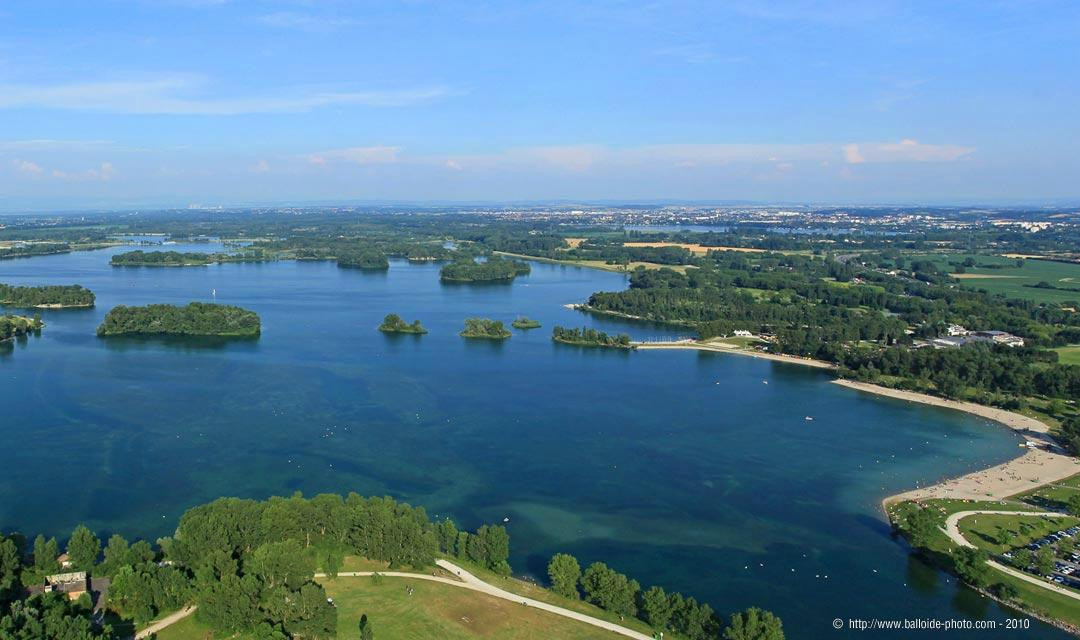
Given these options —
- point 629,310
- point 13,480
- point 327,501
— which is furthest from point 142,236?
point 327,501

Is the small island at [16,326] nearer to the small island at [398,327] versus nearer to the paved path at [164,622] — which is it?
the small island at [398,327]

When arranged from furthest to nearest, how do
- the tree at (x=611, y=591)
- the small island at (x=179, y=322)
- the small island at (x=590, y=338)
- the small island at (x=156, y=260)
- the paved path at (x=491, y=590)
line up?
1. the small island at (x=156, y=260)
2. the small island at (x=179, y=322)
3. the small island at (x=590, y=338)
4. the tree at (x=611, y=591)
5. the paved path at (x=491, y=590)

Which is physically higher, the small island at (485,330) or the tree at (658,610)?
the small island at (485,330)

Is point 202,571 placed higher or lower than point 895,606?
higher

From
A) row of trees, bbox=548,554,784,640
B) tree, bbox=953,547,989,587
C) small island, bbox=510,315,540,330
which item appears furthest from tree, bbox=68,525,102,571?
small island, bbox=510,315,540,330

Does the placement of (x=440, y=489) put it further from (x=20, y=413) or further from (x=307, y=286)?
(x=307, y=286)

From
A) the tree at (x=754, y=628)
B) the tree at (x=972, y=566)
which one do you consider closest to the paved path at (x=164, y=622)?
the tree at (x=754, y=628)

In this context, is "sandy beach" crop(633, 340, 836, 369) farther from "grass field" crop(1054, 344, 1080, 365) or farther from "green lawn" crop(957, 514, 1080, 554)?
"green lawn" crop(957, 514, 1080, 554)
